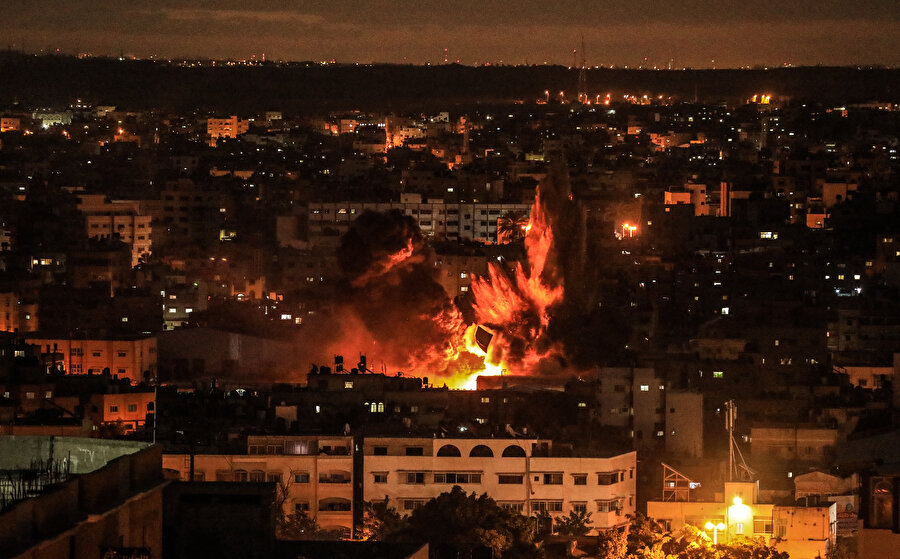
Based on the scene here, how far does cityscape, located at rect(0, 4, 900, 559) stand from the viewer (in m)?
24.6

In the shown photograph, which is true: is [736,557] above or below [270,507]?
below

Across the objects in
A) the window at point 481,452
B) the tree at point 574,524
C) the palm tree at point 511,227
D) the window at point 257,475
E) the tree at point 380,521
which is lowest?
the tree at point 574,524

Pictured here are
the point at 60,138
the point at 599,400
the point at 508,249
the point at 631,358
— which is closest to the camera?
the point at 599,400

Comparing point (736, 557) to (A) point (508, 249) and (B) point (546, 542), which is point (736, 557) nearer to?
(B) point (546, 542)

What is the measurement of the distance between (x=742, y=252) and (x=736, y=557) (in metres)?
37.7

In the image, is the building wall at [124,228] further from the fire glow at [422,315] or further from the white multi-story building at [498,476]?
the white multi-story building at [498,476]

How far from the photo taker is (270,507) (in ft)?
51.5

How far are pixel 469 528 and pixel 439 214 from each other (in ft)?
157

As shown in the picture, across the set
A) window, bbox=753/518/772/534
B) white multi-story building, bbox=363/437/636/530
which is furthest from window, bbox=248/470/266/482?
window, bbox=753/518/772/534

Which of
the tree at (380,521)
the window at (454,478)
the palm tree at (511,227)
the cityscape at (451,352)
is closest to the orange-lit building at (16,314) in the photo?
the cityscape at (451,352)

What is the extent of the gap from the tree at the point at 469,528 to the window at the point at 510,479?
3708mm

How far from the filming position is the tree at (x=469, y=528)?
23.7 m

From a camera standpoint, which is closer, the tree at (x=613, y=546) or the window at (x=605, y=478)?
the tree at (x=613, y=546)

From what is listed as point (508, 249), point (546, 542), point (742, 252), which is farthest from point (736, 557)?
point (742, 252)
